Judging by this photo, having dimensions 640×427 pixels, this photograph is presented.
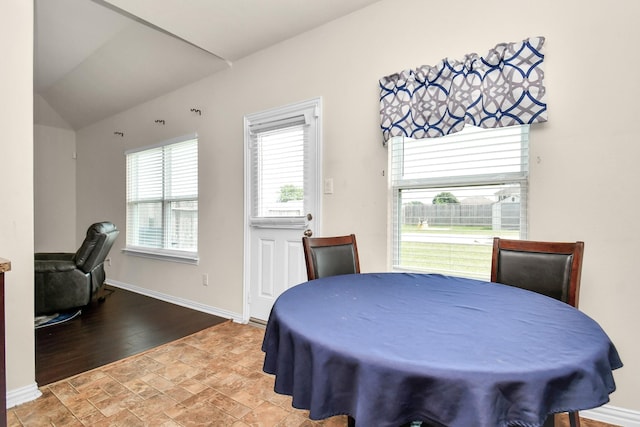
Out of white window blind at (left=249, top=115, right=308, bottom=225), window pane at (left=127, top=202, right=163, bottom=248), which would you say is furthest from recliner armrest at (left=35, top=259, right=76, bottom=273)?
white window blind at (left=249, top=115, right=308, bottom=225)

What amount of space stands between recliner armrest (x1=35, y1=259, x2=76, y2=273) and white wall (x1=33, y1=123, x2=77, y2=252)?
276cm

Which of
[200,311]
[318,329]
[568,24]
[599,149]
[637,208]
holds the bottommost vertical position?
[200,311]

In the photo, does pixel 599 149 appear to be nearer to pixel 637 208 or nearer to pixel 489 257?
pixel 637 208

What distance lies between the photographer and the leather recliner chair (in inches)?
128

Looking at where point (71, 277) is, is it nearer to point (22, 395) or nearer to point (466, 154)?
point (22, 395)

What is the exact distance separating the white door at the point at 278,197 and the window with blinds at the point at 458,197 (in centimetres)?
79

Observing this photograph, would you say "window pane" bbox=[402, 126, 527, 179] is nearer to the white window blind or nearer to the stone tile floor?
the white window blind

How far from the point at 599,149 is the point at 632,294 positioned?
80 centimetres

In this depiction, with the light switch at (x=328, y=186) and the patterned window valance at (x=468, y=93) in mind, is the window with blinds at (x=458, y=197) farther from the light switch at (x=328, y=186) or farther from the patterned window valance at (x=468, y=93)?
the light switch at (x=328, y=186)

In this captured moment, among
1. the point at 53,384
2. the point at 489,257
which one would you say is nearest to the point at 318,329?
the point at 489,257

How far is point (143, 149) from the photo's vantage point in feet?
14.3

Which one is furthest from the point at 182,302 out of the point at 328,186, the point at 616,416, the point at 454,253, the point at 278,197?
the point at 616,416

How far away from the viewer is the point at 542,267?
1524mm

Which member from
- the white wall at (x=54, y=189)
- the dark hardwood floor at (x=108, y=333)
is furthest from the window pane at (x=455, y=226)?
the white wall at (x=54, y=189)
